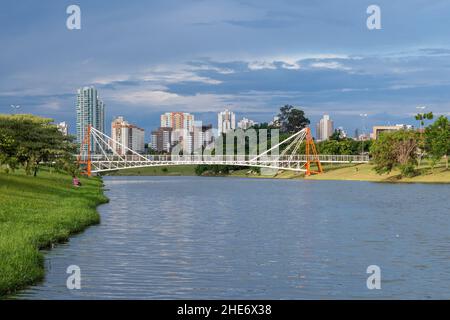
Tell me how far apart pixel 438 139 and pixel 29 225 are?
4274 inches

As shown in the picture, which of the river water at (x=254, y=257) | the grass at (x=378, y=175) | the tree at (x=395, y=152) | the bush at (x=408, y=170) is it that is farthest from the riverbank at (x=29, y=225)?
the tree at (x=395, y=152)

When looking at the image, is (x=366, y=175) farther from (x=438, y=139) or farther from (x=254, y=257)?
(x=254, y=257)

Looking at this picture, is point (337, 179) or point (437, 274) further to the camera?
point (337, 179)

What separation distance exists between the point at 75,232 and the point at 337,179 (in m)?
124

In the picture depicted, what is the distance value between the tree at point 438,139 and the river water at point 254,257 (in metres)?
77.7

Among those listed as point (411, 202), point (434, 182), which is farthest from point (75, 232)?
point (434, 182)

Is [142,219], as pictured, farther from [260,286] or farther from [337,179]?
[337,179]

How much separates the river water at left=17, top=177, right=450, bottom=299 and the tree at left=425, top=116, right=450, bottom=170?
77.7 m

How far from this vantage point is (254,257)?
103 ft

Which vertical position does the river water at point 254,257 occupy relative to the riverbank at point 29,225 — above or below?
below

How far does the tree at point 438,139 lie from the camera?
130 meters

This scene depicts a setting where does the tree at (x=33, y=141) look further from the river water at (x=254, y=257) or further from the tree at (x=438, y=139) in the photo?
the tree at (x=438, y=139)
